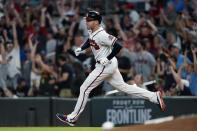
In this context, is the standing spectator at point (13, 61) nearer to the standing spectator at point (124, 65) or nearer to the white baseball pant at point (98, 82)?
the standing spectator at point (124, 65)

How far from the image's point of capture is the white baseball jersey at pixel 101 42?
31.6ft

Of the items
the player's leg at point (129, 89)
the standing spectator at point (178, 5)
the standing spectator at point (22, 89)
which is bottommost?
the standing spectator at point (22, 89)

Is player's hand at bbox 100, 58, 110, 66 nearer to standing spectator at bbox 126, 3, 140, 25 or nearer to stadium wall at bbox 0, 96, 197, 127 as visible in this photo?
stadium wall at bbox 0, 96, 197, 127

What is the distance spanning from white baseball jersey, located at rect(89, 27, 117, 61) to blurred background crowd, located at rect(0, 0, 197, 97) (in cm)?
298

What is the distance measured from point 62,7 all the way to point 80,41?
109 inches

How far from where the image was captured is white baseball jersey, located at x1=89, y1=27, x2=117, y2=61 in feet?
31.6

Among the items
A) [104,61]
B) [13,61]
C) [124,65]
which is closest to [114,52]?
[104,61]

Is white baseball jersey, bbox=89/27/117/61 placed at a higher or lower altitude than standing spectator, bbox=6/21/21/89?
higher

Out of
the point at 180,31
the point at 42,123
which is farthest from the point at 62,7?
the point at 42,123

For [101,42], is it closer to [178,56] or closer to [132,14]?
[178,56]

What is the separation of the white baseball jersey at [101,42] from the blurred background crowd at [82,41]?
9.77 ft

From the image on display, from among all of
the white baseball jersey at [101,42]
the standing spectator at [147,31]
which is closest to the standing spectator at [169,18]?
the standing spectator at [147,31]

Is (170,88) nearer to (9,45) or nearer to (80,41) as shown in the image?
(80,41)

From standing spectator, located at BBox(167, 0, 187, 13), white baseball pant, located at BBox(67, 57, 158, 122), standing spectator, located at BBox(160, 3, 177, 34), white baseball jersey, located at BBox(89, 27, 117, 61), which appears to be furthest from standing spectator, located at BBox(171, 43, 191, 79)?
white baseball jersey, located at BBox(89, 27, 117, 61)
